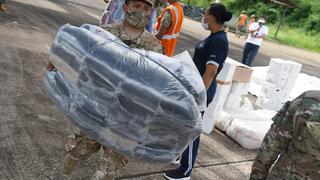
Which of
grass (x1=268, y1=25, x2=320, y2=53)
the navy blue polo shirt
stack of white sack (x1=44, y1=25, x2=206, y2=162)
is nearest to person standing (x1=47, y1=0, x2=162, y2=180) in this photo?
stack of white sack (x1=44, y1=25, x2=206, y2=162)

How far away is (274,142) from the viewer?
7.38 ft

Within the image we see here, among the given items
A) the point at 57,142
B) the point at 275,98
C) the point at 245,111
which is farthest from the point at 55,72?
the point at 275,98

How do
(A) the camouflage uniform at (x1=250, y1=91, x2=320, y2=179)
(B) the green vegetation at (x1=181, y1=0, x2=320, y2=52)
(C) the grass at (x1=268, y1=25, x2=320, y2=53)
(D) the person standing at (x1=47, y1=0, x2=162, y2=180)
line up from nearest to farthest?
(A) the camouflage uniform at (x1=250, y1=91, x2=320, y2=179), (D) the person standing at (x1=47, y1=0, x2=162, y2=180), (C) the grass at (x1=268, y1=25, x2=320, y2=53), (B) the green vegetation at (x1=181, y1=0, x2=320, y2=52)

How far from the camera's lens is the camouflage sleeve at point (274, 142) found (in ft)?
7.19

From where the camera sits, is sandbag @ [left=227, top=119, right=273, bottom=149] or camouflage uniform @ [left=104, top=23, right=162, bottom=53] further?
sandbag @ [left=227, top=119, right=273, bottom=149]

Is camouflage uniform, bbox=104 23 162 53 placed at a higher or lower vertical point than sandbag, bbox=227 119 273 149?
higher

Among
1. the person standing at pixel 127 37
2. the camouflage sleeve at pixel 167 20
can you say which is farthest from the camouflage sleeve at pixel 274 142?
the camouflage sleeve at pixel 167 20

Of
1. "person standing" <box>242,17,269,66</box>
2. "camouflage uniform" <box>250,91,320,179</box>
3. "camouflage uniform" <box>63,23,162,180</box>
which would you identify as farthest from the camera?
"person standing" <box>242,17,269,66</box>

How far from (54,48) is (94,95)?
1.87 ft

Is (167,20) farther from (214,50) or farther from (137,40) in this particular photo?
(137,40)

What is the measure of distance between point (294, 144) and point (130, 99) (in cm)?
95

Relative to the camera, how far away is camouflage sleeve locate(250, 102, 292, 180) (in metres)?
2.19

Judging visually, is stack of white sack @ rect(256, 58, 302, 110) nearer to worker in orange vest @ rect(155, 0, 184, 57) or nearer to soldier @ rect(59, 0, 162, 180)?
worker in orange vest @ rect(155, 0, 184, 57)

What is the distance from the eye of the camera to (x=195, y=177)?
4328 mm
